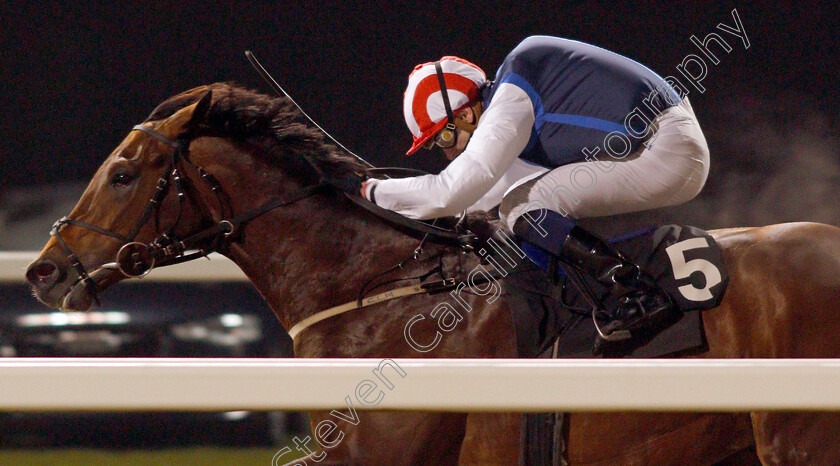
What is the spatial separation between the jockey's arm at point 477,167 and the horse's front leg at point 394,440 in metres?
0.44

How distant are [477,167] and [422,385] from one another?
623 mm

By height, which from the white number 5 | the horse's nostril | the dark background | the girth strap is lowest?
the dark background

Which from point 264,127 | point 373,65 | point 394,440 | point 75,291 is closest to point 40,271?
point 75,291

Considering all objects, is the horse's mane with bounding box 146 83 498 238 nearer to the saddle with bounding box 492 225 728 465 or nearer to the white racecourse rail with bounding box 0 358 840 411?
the saddle with bounding box 492 225 728 465

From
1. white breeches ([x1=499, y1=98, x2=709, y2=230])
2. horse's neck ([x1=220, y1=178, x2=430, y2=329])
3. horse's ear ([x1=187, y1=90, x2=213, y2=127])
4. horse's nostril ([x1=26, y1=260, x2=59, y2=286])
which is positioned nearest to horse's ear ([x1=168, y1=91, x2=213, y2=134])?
horse's ear ([x1=187, y1=90, x2=213, y2=127])

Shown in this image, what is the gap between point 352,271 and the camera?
1989 millimetres

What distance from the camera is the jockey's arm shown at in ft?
5.81

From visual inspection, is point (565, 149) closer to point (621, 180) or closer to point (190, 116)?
point (621, 180)

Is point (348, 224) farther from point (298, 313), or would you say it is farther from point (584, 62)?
point (584, 62)

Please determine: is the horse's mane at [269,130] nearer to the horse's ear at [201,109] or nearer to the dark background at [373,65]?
the horse's ear at [201,109]

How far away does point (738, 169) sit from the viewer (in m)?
3.97

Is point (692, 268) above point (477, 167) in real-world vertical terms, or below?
below

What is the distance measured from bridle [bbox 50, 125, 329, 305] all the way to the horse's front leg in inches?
21.2

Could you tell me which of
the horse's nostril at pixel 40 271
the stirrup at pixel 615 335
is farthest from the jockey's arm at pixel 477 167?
the horse's nostril at pixel 40 271
